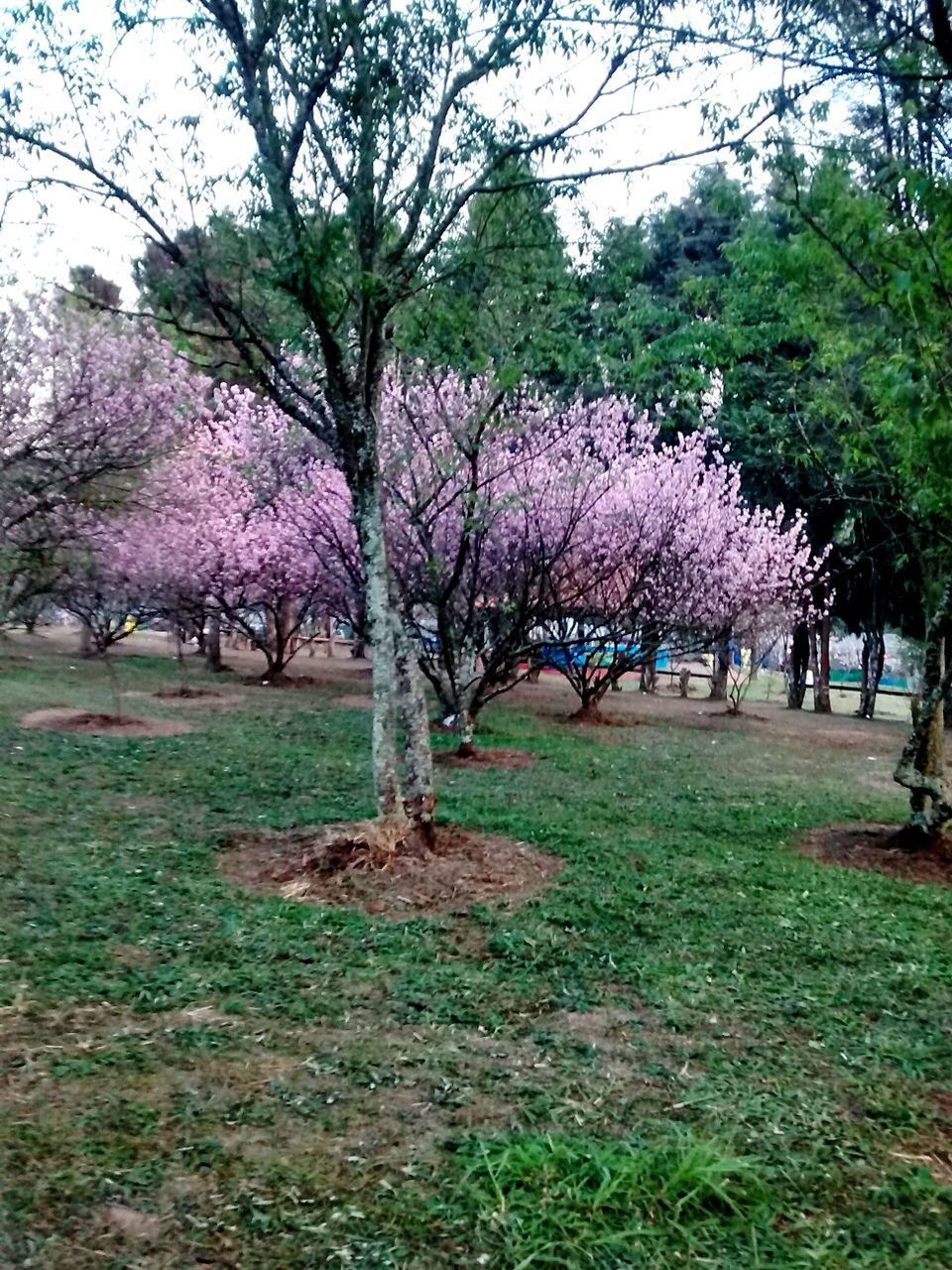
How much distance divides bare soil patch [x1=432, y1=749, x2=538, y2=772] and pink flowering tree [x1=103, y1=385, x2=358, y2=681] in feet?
18.1

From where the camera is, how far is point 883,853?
293 inches

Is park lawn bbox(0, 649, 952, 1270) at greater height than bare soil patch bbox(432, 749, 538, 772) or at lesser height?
lesser

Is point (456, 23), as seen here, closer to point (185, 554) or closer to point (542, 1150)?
point (542, 1150)

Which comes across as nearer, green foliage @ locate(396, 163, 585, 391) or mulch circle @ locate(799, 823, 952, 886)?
green foliage @ locate(396, 163, 585, 391)

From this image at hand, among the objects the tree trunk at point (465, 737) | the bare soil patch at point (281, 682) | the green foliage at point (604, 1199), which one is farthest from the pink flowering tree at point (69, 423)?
the green foliage at point (604, 1199)

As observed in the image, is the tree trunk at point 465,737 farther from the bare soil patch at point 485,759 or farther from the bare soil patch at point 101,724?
the bare soil patch at point 101,724

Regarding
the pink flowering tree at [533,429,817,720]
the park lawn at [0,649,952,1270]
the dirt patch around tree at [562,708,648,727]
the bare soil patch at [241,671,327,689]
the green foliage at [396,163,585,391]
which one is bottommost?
the park lawn at [0,649,952,1270]

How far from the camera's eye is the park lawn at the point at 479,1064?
2.62 meters

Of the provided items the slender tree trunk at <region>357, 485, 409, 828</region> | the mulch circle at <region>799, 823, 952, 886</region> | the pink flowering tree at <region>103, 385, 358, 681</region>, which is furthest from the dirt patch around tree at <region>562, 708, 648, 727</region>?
the slender tree trunk at <region>357, 485, 409, 828</region>

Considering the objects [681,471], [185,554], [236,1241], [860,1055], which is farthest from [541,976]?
[185,554]

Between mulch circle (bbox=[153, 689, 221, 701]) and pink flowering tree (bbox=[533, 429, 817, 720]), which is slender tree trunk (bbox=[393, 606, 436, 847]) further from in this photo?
mulch circle (bbox=[153, 689, 221, 701])

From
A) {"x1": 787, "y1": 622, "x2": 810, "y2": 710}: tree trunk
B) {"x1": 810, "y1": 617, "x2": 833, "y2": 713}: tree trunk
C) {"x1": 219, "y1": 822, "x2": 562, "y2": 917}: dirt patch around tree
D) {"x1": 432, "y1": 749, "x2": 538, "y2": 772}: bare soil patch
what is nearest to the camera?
{"x1": 219, "y1": 822, "x2": 562, "y2": 917}: dirt patch around tree

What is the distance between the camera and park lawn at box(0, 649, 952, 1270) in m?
2.62

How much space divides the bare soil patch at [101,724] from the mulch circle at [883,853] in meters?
7.69
